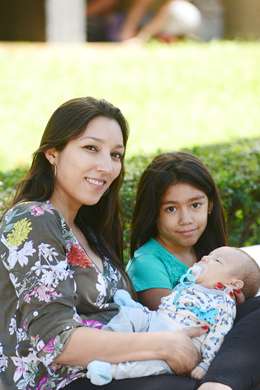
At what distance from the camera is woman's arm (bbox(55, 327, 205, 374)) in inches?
111

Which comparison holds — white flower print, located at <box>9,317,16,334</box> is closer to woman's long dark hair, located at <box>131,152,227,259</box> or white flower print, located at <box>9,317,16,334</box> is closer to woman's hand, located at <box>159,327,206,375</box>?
woman's hand, located at <box>159,327,206,375</box>

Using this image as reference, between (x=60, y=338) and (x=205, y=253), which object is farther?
(x=205, y=253)

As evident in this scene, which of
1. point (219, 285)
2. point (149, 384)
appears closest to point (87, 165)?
point (219, 285)

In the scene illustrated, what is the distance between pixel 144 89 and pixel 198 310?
7.55m

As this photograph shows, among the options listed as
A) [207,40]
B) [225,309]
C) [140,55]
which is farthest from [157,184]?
[207,40]

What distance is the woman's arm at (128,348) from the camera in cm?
282

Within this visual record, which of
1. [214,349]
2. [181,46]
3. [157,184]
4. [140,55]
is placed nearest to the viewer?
[214,349]

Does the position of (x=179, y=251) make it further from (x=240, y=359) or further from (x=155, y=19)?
(x=155, y=19)

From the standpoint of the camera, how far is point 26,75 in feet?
33.8

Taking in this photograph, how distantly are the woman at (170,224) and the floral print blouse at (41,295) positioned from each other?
1.62ft

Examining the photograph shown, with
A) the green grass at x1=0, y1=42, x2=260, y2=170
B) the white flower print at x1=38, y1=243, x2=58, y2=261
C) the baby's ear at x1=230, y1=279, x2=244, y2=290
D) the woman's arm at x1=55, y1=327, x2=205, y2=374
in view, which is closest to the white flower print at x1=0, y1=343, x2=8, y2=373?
the woman's arm at x1=55, y1=327, x2=205, y2=374

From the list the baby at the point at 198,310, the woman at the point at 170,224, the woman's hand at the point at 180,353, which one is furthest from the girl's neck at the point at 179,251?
the woman's hand at the point at 180,353

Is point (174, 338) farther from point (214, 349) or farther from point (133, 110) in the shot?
point (133, 110)

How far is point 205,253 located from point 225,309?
2.42 ft
